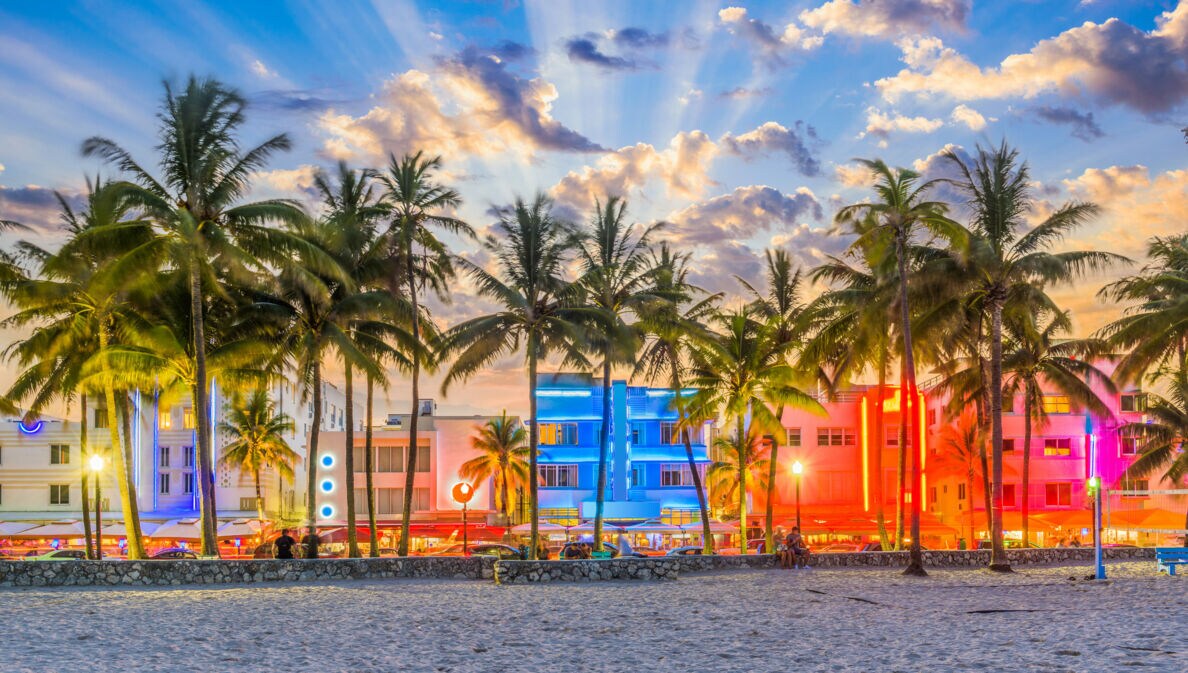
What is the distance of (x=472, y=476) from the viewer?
232 feet

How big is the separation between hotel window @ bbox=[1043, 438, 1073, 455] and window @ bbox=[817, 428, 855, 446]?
1141 centimetres

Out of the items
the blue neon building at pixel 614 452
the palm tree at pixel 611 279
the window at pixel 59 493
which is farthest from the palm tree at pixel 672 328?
the window at pixel 59 493

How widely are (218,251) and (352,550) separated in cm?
1177

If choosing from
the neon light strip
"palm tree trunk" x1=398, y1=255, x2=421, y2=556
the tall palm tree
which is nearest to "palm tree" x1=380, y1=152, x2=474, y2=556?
"palm tree trunk" x1=398, y1=255, x2=421, y2=556

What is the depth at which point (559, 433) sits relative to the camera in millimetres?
68125

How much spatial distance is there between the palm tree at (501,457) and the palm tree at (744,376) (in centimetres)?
2806

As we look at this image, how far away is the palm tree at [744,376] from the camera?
1629 inches

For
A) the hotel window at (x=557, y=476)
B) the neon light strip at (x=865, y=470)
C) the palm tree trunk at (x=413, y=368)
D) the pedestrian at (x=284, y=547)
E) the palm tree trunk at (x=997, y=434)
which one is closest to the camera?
the pedestrian at (x=284, y=547)

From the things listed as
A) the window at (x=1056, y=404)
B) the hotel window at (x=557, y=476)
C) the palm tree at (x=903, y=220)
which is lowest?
the hotel window at (x=557, y=476)

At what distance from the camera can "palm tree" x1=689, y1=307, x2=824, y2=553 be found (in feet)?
136

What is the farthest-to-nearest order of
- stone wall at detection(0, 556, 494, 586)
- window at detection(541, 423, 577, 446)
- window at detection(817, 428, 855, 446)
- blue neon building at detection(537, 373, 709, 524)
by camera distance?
window at detection(817, 428, 855, 446) < window at detection(541, 423, 577, 446) < blue neon building at detection(537, 373, 709, 524) < stone wall at detection(0, 556, 494, 586)

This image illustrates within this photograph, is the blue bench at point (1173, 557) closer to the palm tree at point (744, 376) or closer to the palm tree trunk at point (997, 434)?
the palm tree trunk at point (997, 434)

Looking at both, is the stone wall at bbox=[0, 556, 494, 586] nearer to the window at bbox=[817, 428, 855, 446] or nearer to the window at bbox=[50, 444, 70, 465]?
the window at bbox=[817, 428, 855, 446]

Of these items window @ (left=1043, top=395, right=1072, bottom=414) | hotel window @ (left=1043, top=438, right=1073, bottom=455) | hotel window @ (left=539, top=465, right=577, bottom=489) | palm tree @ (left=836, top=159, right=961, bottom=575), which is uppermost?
palm tree @ (left=836, top=159, right=961, bottom=575)
